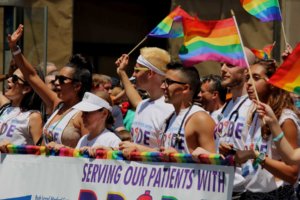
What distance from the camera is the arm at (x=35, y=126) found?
32.9ft

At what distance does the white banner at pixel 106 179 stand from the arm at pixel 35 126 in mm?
1084

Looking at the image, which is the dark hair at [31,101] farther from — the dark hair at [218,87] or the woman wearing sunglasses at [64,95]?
the dark hair at [218,87]

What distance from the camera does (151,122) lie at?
9.30 meters

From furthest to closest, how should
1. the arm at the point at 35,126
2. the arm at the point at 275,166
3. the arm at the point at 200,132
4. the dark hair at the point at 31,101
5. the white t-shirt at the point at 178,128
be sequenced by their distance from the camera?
the dark hair at the point at 31,101 < the arm at the point at 35,126 < the white t-shirt at the point at 178,128 < the arm at the point at 200,132 < the arm at the point at 275,166

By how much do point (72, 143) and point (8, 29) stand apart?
4.47 meters

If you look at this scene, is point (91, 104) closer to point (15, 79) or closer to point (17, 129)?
point (17, 129)

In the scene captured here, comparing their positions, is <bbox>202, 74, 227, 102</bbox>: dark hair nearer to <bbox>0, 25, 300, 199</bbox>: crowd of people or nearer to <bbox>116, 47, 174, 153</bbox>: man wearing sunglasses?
<bbox>0, 25, 300, 199</bbox>: crowd of people

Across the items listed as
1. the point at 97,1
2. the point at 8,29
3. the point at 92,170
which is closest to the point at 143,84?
the point at 92,170

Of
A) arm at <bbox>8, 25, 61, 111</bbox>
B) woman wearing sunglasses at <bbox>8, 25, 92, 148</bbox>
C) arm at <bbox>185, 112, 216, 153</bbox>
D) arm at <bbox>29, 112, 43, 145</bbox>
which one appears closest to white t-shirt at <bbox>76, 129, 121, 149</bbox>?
woman wearing sunglasses at <bbox>8, 25, 92, 148</bbox>

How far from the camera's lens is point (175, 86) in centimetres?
862

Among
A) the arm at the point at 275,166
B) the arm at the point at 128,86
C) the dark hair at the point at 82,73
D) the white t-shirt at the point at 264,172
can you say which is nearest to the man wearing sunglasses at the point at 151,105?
the arm at the point at 128,86

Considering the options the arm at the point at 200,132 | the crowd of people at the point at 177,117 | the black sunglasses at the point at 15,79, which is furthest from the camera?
the black sunglasses at the point at 15,79

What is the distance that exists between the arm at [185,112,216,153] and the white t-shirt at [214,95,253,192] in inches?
10.1

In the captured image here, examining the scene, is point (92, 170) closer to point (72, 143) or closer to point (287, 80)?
point (72, 143)
